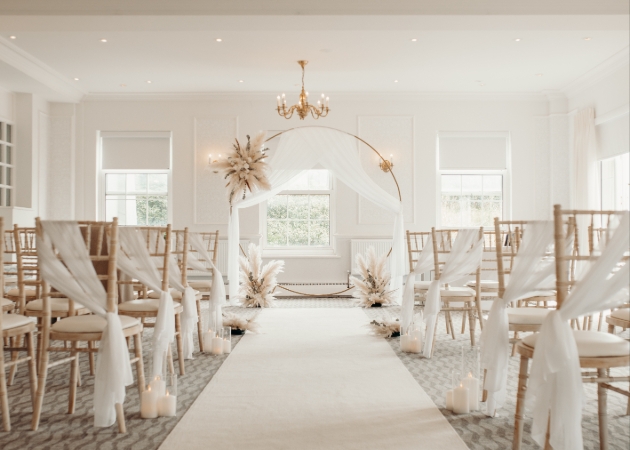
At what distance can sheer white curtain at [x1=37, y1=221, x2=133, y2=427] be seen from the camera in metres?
2.74

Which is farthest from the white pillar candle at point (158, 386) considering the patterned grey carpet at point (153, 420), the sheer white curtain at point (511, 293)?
the sheer white curtain at point (511, 293)

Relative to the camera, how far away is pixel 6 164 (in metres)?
8.06

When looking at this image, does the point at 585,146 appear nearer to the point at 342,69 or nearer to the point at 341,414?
the point at 342,69

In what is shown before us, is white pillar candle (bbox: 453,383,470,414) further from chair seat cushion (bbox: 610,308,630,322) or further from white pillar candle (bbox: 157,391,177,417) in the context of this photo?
white pillar candle (bbox: 157,391,177,417)

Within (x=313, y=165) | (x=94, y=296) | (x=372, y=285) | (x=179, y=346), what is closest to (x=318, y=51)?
(x=313, y=165)

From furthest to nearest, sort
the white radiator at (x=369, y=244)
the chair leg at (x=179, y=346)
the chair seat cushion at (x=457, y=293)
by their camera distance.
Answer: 1. the white radiator at (x=369, y=244)
2. the chair seat cushion at (x=457, y=293)
3. the chair leg at (x=179, y=346)

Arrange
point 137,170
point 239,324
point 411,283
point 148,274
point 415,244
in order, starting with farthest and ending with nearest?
point 137,170
point 415,244
point 239,324
point 411,283
point 148,274

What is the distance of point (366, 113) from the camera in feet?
29.2

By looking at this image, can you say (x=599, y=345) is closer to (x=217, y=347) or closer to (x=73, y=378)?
(x=73, y=378)

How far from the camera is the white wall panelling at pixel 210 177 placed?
8859mm

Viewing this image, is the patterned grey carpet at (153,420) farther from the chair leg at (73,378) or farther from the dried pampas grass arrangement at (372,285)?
the dried pampas grass arrangement at (372,285)

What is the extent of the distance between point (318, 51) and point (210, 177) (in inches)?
116

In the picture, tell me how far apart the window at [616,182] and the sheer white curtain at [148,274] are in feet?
21.3

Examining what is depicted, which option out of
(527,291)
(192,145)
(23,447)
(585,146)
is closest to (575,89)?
(585,146)
